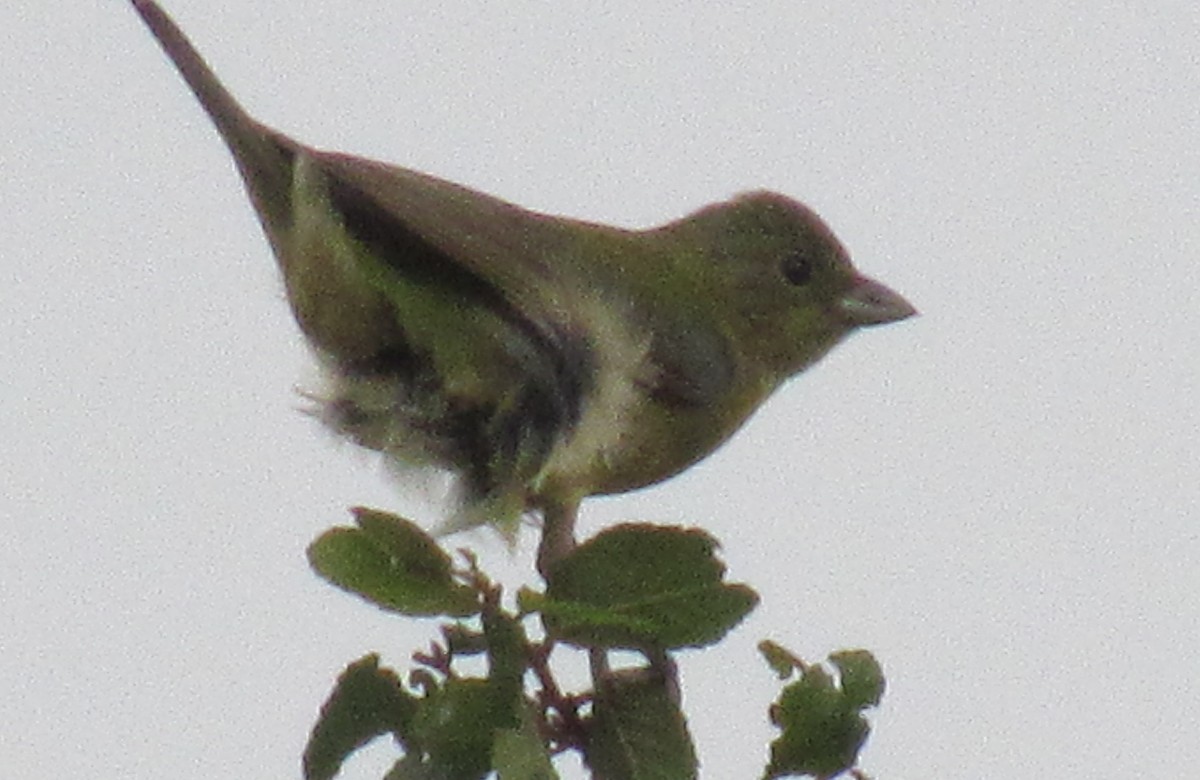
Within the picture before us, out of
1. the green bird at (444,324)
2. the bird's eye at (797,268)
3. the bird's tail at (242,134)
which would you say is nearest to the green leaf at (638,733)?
the green bird at (444,324)

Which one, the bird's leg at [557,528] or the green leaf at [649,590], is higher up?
the green leaf at [649,590]

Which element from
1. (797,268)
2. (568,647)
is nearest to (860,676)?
(568,647)

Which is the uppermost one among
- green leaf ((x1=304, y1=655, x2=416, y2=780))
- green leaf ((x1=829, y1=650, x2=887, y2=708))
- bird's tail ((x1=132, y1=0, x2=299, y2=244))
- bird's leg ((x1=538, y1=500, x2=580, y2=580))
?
bird's tail ((x1=132, y1=0, x2=299, y2=244))

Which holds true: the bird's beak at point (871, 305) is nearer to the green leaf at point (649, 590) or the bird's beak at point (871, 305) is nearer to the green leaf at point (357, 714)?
the green leaf at point (649, 590)

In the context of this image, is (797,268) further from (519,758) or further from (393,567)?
(519,758)

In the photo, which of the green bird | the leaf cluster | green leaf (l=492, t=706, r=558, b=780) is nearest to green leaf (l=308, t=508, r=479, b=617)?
the leaf cluster

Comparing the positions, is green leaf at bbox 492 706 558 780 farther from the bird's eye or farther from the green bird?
the bird's eye
